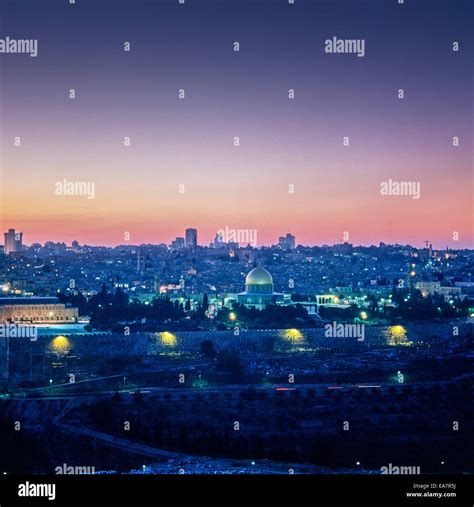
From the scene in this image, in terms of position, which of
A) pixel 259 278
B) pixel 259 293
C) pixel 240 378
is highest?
pixel 259 278

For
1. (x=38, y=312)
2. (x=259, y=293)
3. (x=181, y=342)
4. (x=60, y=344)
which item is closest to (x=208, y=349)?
(x=181, y=342)

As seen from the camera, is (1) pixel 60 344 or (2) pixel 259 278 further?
(2) pixel 259 278

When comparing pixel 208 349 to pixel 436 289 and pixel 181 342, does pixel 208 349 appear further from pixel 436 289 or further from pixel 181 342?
pixel 436 289

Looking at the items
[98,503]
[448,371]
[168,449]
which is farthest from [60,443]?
[448,371]

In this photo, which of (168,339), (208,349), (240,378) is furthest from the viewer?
(168,339)

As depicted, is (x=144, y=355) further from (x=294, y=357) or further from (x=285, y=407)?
(x=285, y=407)

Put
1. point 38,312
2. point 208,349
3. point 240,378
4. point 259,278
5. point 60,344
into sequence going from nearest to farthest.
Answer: point 240,378, point 60,344, point 208,349, point 38,312, point 259,278

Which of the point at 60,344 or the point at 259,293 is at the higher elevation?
the point at 259,293
